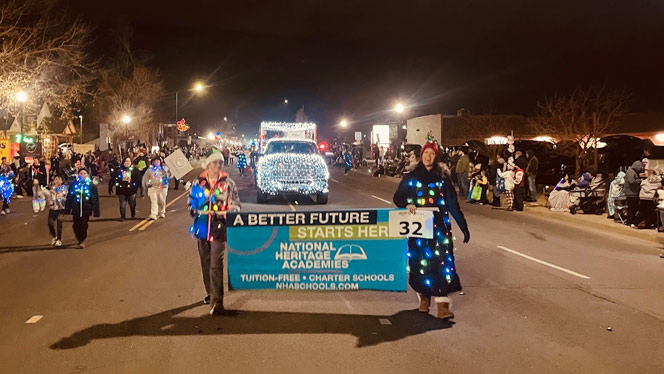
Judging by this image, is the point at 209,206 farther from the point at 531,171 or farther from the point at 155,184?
the point at 531,171

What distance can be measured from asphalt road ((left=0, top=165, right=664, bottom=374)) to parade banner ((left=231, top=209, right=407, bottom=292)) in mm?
405

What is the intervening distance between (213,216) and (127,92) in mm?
52627

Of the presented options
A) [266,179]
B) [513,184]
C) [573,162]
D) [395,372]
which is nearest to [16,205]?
[266,179]

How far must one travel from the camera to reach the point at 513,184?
2008 centimetres

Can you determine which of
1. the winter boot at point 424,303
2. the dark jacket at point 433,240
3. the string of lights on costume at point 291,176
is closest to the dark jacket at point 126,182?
the string of lights on costume at point 291,176

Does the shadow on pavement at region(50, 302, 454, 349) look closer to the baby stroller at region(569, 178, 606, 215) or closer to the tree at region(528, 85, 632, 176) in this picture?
the baby stroller at region(569, 178, 606, 215)

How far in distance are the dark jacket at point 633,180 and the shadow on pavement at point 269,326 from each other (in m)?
10.4

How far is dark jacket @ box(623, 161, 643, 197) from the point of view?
15.2m

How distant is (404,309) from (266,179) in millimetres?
13807

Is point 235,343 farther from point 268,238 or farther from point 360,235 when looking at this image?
point 360,235

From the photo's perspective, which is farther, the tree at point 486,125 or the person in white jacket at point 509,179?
the tree at point 486,125

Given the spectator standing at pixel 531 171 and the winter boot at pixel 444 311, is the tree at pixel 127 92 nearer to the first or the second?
the spectator standing at pixel 531 171

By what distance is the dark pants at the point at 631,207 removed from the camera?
15.7 m

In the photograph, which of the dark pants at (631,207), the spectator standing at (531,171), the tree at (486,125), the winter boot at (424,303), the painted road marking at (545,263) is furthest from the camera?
the tree at (486,125)
